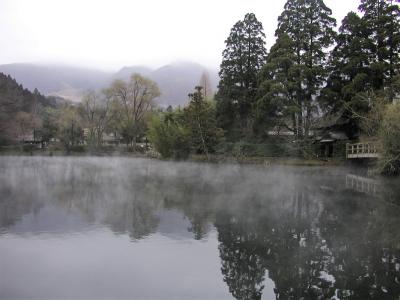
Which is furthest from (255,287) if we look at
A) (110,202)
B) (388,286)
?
(110,202)

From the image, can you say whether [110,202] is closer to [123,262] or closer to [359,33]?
[123,262]

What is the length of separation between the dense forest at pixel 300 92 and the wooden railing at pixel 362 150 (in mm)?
631

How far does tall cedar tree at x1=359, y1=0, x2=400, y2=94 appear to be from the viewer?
1159 inches

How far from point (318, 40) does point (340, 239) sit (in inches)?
1037

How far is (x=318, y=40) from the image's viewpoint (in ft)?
109

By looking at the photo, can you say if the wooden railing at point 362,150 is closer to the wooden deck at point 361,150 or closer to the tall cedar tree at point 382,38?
the wooden deck at point 361,150

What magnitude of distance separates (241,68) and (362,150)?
14.7 meters

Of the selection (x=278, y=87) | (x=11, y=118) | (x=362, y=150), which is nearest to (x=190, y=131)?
(x=278, y=87)

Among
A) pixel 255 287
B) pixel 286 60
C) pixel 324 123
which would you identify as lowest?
pixel 255 287

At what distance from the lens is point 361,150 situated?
29359mm

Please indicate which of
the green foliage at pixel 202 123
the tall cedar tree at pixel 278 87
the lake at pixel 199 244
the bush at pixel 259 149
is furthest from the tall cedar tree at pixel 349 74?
the lake at pixel 199 244

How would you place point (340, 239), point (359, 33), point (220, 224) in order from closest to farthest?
point (340, 239) → point (220, 224) → point (359, 33)

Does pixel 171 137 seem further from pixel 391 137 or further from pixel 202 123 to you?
pixel 391 137

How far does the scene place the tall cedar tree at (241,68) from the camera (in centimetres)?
3788
